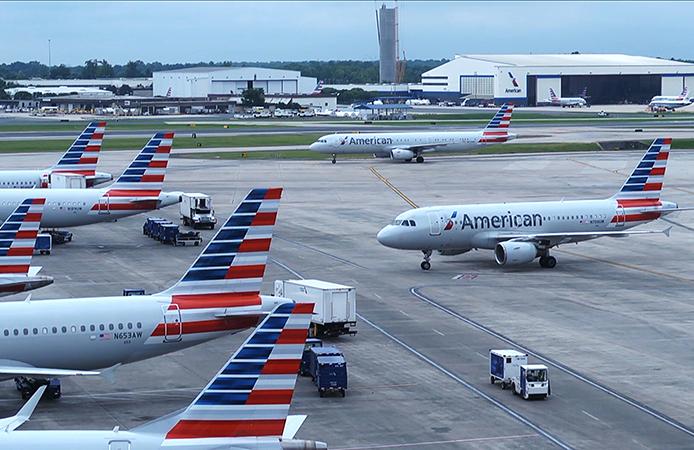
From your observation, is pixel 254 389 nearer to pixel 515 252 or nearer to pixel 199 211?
pixel 515 252

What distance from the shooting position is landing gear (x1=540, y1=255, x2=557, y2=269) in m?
67.1

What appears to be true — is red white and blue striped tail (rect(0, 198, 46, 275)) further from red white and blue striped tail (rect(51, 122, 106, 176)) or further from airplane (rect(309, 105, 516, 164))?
airplane (rect(309, 105, 516, 164))

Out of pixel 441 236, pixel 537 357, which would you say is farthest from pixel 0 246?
pixel 441 236

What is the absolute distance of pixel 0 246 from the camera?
4438 cm

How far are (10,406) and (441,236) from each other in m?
31.8

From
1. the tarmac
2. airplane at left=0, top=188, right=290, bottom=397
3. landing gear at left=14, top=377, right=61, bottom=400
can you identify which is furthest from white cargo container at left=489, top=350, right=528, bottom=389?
landing gear at left=14, top=377, right=61, bottom=400

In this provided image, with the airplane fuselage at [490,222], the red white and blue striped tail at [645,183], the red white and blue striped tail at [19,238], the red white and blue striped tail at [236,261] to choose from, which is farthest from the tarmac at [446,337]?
the red white and blue striped tail at [19,238]

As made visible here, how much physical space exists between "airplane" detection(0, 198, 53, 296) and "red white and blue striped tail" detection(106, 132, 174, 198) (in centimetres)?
2984

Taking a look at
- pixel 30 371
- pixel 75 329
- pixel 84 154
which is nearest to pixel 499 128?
pixel 84 154

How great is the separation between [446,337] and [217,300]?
1547 cm

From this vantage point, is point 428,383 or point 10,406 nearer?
point 10,406

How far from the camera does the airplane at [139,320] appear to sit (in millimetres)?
35375

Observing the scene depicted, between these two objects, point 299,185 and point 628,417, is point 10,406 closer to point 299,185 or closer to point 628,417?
point 628,417

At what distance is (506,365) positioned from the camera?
41.2 metres
